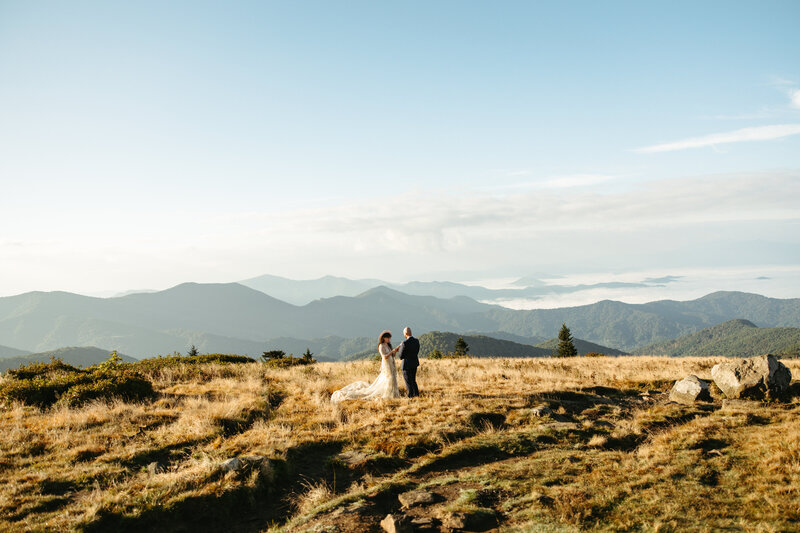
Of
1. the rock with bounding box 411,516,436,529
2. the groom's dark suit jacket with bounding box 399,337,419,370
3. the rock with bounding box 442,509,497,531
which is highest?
the groom's dark suit jacket with bounding box 399,337,419,370

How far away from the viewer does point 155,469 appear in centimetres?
991

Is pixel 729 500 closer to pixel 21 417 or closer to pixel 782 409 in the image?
pixel 782 409

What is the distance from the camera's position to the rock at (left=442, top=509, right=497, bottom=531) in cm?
691

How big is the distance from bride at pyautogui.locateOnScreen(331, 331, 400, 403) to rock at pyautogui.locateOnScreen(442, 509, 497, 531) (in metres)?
9.48

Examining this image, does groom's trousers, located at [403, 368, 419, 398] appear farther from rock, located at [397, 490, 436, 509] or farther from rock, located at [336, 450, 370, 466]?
rock, located at [397, 490, 436, 509]

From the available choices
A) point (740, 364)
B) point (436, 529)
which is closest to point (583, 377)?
point (740, 364)

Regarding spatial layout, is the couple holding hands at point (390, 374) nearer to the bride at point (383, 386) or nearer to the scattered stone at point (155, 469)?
the bride at point (383, 386)

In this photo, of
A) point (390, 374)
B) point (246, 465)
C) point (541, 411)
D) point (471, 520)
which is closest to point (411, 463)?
point (471, 520)

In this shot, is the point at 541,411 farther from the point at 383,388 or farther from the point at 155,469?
the point at 155,469

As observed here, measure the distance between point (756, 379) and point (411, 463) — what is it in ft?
42.9

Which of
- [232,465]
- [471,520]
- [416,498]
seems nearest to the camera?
[471,520]

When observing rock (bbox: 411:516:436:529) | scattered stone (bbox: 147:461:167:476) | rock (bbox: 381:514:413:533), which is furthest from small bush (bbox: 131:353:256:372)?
rock (bbox: 411:516:436:529)

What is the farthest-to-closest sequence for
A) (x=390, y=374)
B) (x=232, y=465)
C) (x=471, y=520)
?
(x=390, y=374), (x=232, y=465), (x=471, y=520)

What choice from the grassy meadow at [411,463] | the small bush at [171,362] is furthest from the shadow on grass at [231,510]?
the small bush at [171,362]
